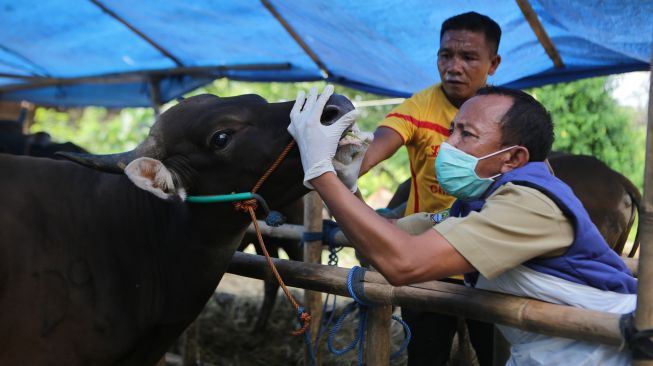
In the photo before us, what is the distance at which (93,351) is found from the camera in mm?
2514

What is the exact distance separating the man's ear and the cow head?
732mm

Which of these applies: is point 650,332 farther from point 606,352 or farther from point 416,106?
point 416,106

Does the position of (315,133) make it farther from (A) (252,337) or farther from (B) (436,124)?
(A) (252,337)

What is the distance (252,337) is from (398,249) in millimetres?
4388

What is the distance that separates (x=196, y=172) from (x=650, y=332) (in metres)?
1.62

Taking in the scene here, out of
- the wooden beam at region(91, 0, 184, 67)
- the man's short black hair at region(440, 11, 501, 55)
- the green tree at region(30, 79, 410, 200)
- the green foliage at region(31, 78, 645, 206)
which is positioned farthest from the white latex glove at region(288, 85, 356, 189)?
the green tree at region(30, 79, 410, 200)

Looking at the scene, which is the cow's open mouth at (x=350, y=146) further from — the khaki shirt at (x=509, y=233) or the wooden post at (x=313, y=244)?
the wooden post at (x=313, y=244)

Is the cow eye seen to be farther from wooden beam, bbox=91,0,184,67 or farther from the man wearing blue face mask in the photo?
wooden beam, bbox=91,0,184,67

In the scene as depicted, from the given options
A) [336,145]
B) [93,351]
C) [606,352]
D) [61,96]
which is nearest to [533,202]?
[606,352]

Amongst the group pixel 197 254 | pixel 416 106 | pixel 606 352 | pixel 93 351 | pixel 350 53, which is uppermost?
pixel 350 53

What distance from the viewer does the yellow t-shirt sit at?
326 cm

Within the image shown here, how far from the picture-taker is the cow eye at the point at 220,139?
2.50m

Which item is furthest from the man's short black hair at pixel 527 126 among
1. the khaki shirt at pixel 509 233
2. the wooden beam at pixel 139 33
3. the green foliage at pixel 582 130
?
the green foliage at pixel 582 130

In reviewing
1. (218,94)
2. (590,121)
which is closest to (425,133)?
(590,121)
